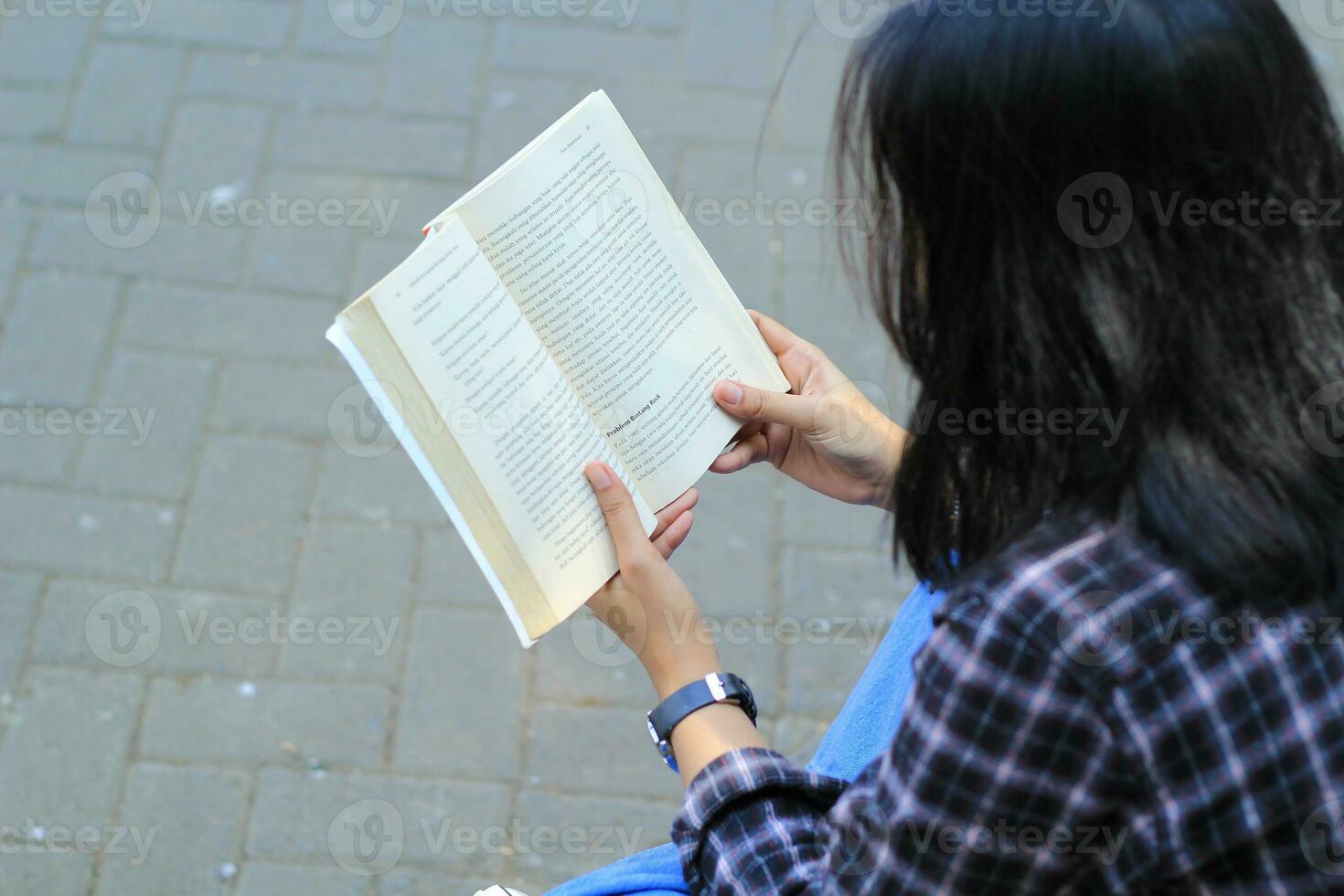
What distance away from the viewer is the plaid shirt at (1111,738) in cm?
92

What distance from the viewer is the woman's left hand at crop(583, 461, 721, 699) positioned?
1390 mm

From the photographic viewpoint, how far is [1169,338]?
3.32ft

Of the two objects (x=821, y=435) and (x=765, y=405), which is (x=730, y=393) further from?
(x=821, y=435)

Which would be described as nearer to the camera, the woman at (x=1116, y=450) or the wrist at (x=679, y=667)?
the woman at (x=1116, y=450)

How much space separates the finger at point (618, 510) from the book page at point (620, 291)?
0.20 feet

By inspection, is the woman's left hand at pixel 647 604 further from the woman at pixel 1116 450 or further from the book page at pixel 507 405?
the woman at pixel 1116 450

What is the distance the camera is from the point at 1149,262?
1025 millimetres

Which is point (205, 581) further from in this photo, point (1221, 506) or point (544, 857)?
point (1221, 506)

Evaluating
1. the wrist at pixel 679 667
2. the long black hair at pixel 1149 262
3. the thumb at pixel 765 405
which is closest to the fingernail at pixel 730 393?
the thumb at pixel 765 405

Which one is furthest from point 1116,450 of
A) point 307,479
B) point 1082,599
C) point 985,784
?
point 307,479

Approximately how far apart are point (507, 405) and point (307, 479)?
1.29 meters

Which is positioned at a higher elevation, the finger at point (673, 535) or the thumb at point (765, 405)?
the thumb at point (765, 405)

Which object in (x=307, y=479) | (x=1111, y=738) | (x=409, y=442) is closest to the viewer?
(x=1111, y=738)

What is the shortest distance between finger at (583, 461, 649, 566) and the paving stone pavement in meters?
0.73
